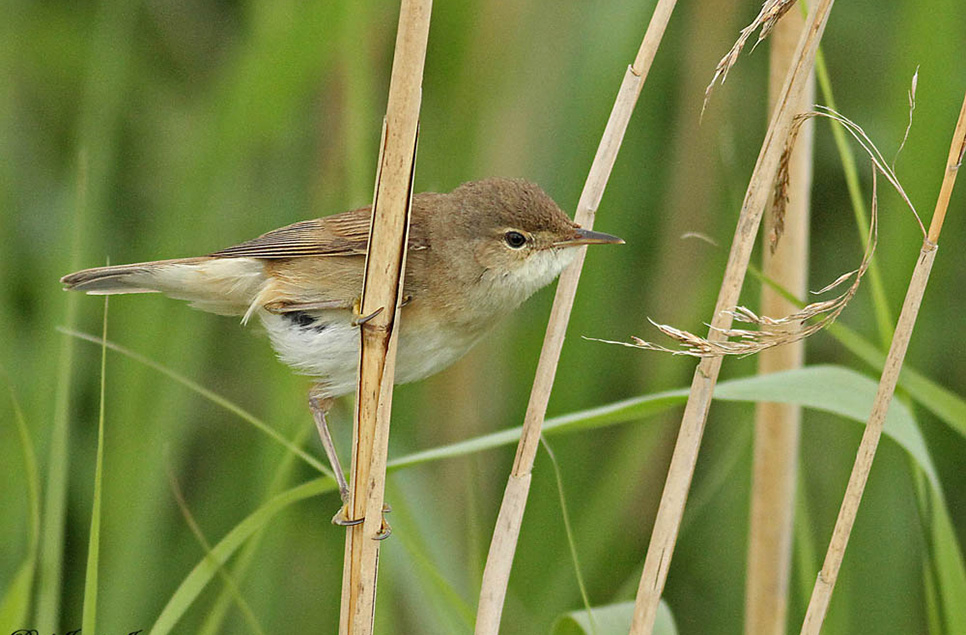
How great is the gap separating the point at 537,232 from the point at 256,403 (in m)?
1.59

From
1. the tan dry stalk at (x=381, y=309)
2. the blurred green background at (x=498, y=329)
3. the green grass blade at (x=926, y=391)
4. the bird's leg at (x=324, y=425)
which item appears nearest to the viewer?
the tan dry stalk at (x=381, y=309)

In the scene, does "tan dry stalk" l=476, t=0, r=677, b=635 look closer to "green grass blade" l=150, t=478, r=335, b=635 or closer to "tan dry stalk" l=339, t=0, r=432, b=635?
"tan dry stalk" l=339, t=0, r=432, b=635

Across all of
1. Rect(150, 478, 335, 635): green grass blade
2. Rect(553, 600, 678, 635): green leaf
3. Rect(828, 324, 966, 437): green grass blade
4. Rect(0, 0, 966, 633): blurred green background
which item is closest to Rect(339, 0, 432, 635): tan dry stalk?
Rect(150, 478, 335, 635): green grass blade

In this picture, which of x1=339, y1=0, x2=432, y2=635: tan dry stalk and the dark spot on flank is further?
the dark spot on flank

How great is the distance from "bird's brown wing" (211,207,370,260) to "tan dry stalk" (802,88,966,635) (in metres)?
Result: 1.24

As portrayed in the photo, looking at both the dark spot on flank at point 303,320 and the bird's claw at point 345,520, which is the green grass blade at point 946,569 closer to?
the bird's claw at point 345,520

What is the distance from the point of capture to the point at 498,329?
3.44 metres

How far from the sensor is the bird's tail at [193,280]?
241cm

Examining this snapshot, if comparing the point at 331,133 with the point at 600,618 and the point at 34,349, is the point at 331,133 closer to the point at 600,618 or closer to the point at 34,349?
the point at 34,349

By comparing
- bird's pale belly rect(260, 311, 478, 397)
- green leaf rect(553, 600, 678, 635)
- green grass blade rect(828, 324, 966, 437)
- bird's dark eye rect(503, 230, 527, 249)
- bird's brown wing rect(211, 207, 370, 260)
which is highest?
bird's dark eye rect(503, 230, 527, 249)

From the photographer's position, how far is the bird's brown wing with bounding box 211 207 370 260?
2.49 metres

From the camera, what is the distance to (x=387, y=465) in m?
1.82

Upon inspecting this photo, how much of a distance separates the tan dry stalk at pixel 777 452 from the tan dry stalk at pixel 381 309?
1006 millimetres

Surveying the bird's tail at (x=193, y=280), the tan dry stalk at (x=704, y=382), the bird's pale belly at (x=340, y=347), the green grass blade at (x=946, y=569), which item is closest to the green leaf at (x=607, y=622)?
the tan dry stalk at (x=704, y=382)
